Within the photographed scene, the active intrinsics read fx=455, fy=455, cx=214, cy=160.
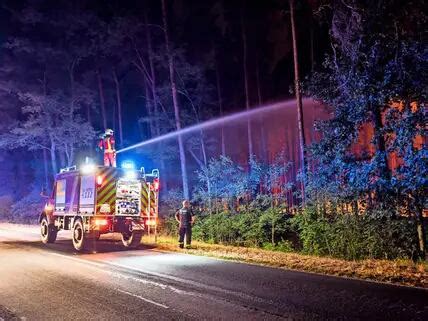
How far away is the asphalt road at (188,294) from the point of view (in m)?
6.65

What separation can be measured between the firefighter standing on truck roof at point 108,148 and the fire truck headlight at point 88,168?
A: 44.3 inches

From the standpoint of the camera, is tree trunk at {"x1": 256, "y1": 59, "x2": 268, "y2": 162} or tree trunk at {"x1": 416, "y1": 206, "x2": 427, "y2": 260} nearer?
tree trunk at {"x1": 416, "y1": 206, "x2": 427, "y2": 260}

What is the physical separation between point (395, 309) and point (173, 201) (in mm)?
15028

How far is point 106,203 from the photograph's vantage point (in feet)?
50.2

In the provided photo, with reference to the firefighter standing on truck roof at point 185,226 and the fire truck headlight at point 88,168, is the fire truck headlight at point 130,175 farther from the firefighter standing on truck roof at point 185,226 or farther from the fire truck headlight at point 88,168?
Result: the firefighter standing on truck roof at point 185,226

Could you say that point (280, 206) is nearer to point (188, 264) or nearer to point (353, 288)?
point (188, 264)

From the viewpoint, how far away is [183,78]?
26.2 m

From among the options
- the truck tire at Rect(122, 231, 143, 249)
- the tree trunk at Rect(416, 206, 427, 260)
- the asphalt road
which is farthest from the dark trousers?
the tree trunk at Rect(416, 206, 427, 260)

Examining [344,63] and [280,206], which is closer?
[344,63]

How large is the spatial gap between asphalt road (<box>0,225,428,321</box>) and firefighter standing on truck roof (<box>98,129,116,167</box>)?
5.82 meters

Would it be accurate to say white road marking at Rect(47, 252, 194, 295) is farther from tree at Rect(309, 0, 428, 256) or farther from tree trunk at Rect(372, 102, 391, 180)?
tree trunk at Rect(372, 102, 391, 180)

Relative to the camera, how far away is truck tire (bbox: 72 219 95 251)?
49.1ft

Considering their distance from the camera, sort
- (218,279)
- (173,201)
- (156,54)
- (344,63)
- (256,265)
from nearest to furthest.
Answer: (218,279) < (256,265) < (344,63) < (173,201) < (156,54)

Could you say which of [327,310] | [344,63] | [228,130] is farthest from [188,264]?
[228,130]
